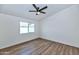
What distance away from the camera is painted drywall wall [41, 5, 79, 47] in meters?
1.53

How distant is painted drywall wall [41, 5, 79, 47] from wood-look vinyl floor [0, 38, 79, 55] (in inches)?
3.4

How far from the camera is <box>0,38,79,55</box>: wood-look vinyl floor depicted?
1.38 metres

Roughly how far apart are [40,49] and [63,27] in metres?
0.47

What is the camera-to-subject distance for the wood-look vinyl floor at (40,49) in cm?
138

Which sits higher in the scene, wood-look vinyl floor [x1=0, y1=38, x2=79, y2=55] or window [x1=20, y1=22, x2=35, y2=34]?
window [x1=20, y1=22, x2=35, y2=34]

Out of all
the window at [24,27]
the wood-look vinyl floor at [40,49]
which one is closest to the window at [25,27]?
the window at [24,27]

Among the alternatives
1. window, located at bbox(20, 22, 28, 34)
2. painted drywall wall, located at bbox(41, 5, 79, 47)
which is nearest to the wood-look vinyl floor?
painted drywall wall, located at bbox(41, 5, 79, 47)

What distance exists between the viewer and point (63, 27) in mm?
1533

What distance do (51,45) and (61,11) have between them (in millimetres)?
526

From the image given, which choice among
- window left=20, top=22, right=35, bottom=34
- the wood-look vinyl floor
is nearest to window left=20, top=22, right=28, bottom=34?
window left=20, top=22, right=35, bottom=34

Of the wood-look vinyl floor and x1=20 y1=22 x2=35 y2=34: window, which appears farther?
x1=20 y1=22 x2=35 y2=34: window

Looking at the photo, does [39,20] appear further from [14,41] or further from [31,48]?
[14,41]

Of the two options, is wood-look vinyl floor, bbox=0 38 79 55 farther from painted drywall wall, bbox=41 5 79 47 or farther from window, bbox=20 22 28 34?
window, bbox=20 22 28 34
